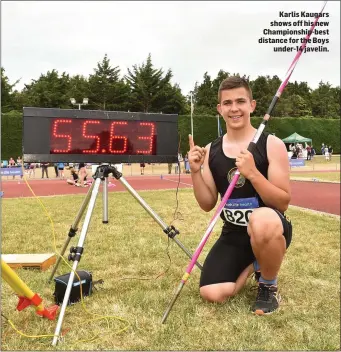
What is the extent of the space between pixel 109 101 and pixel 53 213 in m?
42.4

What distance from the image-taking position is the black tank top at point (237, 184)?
10.3 feet

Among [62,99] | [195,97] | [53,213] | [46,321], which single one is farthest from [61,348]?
[195,97]

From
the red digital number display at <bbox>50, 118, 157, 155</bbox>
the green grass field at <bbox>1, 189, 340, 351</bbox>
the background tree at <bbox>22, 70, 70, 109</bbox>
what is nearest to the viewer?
the green grass field at <bbox>1, 189, 340, 351</bbox>

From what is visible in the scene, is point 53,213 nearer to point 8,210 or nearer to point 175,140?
point 8,210

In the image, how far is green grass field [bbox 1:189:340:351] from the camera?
2566 mm

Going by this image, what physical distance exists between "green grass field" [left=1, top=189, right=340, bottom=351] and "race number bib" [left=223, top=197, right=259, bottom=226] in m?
0.69

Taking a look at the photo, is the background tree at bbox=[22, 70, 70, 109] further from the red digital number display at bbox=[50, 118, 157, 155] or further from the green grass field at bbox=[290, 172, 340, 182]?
the red digital number display at bbox=[50, 118, 157, 155]

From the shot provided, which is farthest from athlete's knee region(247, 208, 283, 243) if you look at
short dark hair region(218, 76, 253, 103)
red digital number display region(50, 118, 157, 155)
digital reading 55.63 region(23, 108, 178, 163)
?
red digital number display region(50, 118, 157, 155)

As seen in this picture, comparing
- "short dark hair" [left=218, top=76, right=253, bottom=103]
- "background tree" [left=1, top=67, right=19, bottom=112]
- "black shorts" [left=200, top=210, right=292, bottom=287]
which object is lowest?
"black shorts" [left=200, top=210, right=292, bottom=287]

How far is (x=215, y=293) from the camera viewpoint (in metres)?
3.14

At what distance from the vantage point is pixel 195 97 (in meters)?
60.5

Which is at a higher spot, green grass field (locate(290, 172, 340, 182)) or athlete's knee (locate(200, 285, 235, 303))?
green grass field (locate(290, 172, 340, 182))

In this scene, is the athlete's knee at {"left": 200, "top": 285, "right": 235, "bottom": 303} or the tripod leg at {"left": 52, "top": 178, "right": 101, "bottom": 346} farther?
the athlete's knee at {"left": 200, "top": 285, "right": 235, "bottom": 303}

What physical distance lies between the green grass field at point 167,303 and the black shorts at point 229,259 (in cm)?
21
